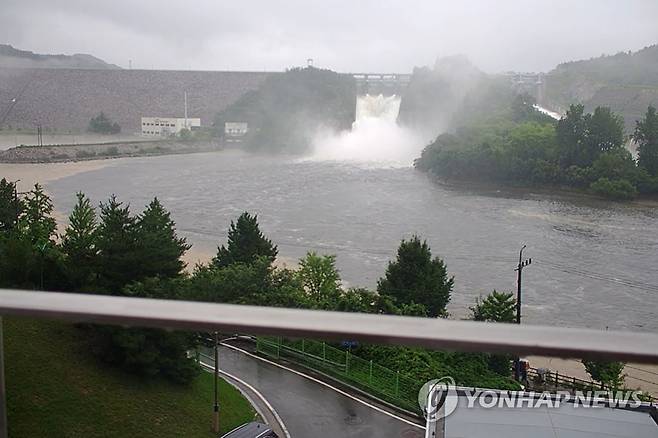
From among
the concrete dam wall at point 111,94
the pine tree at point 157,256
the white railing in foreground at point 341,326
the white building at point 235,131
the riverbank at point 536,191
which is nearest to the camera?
the white railing in foreground at point 341,326

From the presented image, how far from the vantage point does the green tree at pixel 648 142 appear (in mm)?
9688

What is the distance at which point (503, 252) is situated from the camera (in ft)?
21.6

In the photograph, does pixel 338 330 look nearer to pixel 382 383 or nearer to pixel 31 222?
pixel 382 383

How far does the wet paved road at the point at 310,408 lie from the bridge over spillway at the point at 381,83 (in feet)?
54.7

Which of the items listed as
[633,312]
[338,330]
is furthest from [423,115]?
[338,330]

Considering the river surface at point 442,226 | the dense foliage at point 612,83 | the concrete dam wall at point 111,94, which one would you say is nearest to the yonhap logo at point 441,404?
the river surface at point 442,226

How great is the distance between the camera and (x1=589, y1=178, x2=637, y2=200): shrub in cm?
920

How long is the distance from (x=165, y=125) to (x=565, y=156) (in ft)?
35.0

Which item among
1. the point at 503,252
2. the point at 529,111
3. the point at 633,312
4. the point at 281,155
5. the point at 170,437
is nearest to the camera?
the point at 170,437

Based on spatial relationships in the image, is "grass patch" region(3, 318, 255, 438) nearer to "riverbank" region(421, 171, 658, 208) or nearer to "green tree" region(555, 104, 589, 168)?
"riverbank" region(421, 171, 658, 208)

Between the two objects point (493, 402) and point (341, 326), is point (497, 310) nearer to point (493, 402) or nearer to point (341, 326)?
point (493, 402)

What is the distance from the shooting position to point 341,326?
317 millimetres

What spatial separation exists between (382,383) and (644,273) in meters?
5.46

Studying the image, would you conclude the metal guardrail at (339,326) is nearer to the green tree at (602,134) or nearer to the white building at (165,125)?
the green tree at (602,134)
